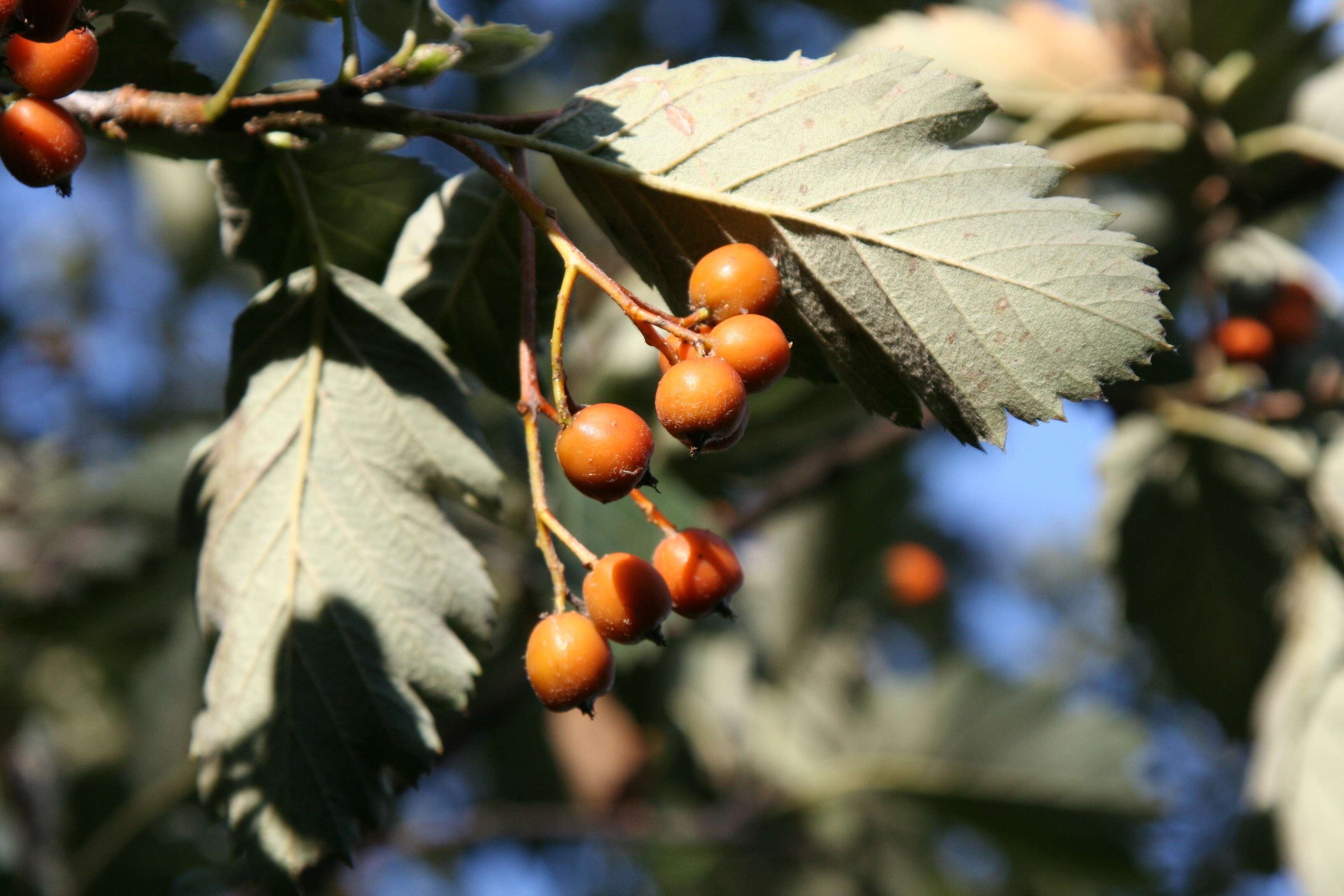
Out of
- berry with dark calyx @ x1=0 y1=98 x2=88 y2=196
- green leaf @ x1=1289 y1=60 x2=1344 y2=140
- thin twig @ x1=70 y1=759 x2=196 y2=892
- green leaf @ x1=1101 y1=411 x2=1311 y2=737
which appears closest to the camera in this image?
berry with dark calyx @ x1=0 y1=98 x2=88 y2=196

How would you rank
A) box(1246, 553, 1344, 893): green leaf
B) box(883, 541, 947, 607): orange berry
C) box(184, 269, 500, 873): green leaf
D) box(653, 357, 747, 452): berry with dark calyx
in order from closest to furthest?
1. box(653, 357, 747, 452): berry with dark calyx
2. box(184, 269, 500, 873): green leaf
3. box(1246, 553, 1344, 893): green leaf
4. box(883, 541, 947, 607): orange berry

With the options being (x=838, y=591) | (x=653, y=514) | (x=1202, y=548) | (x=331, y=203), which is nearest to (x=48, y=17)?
(x=331, y=203)

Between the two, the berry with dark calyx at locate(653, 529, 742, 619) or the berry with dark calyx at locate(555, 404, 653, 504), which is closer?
the berry with dark calyx at locate(555, 404, 653, 504)

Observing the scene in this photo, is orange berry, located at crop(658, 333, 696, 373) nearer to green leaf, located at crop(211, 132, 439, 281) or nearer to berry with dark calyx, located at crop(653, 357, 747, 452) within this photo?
berry with dark calyx, located at crop(653, 357, 747, 452)

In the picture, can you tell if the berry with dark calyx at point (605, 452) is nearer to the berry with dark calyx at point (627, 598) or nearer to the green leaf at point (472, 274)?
the berry with dark calyx at point (627, 598)

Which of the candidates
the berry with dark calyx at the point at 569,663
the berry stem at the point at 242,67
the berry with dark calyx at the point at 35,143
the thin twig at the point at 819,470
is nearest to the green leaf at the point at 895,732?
the thin twig at the point at 819,470

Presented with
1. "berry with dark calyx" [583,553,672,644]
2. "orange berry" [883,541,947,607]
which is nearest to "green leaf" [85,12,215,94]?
"berry with dark calyx" [583,553,672,644]

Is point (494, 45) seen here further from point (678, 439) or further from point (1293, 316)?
point (1293, 316)
